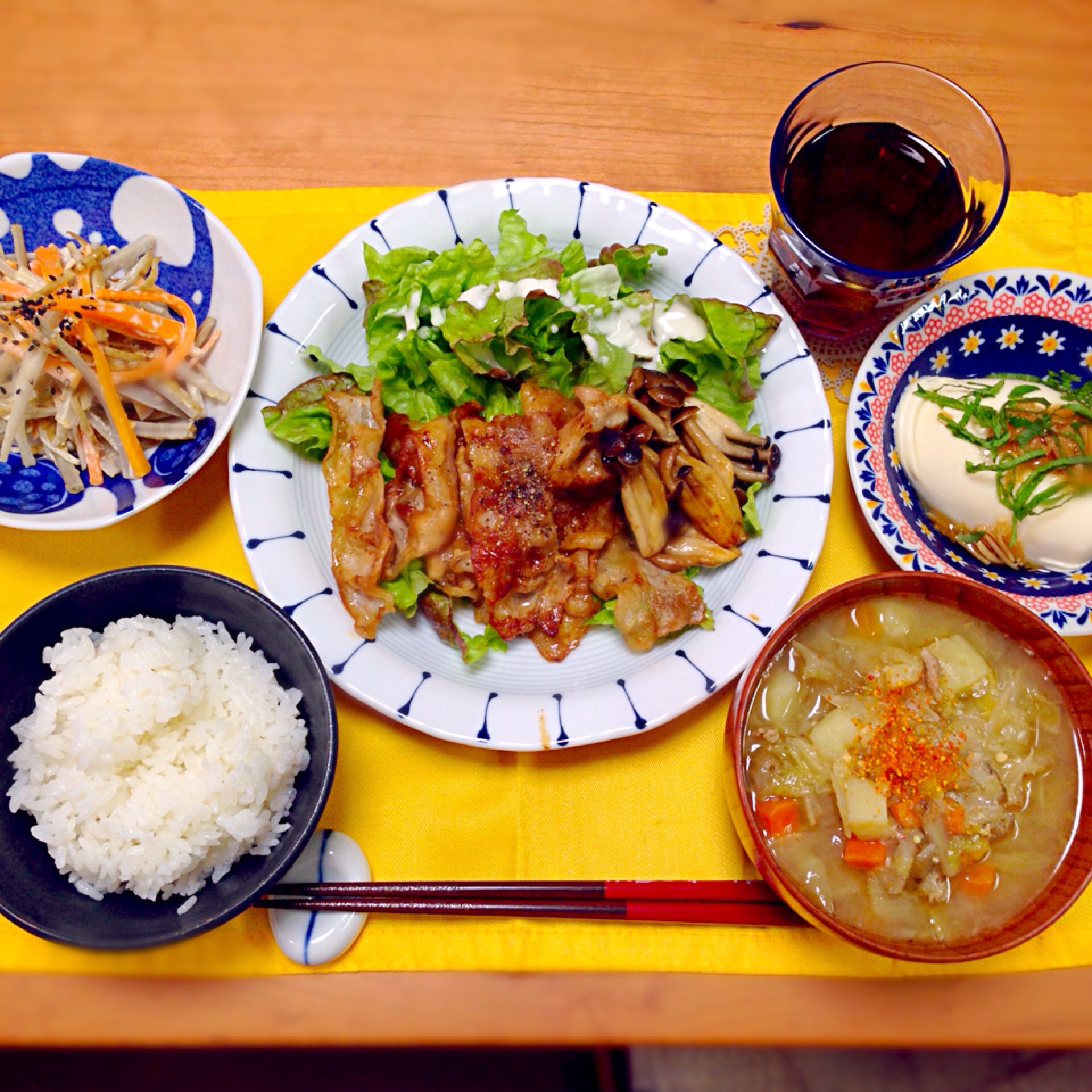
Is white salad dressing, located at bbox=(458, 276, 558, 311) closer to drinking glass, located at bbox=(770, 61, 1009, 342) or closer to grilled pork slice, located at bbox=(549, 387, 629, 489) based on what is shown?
grilled pork slice, located at bbox=(549, 387, 629, 489)

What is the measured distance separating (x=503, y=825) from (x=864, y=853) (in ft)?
2.96

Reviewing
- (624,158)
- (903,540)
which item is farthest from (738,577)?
(624,158)

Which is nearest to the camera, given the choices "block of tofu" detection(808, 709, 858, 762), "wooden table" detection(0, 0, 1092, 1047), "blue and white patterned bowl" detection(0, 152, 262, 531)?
"block of tofu" detection(808, 709, 858, 762)

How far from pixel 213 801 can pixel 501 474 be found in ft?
3.48

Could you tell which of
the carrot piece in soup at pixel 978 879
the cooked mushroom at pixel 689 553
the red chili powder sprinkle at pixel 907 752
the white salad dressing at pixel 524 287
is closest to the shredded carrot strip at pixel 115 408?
the white salad dressing at pixel 524 287

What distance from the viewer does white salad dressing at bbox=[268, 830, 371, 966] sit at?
209 cm

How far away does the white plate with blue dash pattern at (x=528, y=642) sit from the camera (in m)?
2.15

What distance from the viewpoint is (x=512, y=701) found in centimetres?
220

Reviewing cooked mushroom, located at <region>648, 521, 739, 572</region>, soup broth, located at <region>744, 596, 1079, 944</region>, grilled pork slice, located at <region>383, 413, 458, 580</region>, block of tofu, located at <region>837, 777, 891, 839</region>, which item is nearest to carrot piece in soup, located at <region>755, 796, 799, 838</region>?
soup broth, located at <region>744, 596, 1079, 944</region>

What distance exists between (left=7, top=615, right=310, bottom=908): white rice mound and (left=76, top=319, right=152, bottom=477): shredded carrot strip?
48cm

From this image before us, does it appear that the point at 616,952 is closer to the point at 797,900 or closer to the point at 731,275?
the point at 797,900

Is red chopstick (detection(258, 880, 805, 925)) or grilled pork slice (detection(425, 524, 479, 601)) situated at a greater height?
grilled pork slice (detection(425, 524, 479, 601))

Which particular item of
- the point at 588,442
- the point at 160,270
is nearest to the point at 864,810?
the point at 588,442

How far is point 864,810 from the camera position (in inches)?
76.2
